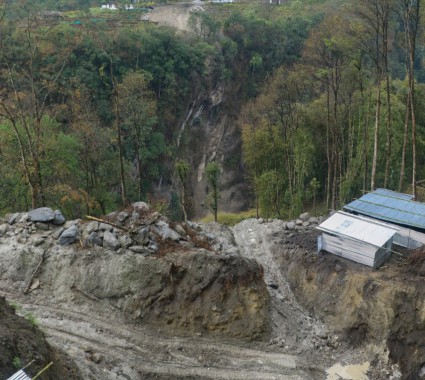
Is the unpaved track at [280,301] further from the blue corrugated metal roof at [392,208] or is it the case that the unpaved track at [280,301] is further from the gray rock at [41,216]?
the gray rock at [41,216]

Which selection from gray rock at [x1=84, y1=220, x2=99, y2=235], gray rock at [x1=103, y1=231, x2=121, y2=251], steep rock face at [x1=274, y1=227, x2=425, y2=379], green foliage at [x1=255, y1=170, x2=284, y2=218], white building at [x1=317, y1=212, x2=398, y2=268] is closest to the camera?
steep rock face at [x1=274, y1=227, x2=425, y2=379]

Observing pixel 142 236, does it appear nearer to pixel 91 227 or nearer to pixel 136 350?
pixel 91 227

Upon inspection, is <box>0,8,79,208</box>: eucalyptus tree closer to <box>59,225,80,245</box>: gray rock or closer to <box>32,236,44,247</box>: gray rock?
<box>32,236,44,247</box>: gray rock

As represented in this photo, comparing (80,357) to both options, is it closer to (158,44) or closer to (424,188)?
(424,188)

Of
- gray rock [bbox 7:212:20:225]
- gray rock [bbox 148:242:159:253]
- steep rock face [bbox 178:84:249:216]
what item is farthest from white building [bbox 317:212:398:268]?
steep rock face [bbox 178:84:249:216]

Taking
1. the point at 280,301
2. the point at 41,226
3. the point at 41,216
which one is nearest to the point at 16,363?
the point at 41,226
